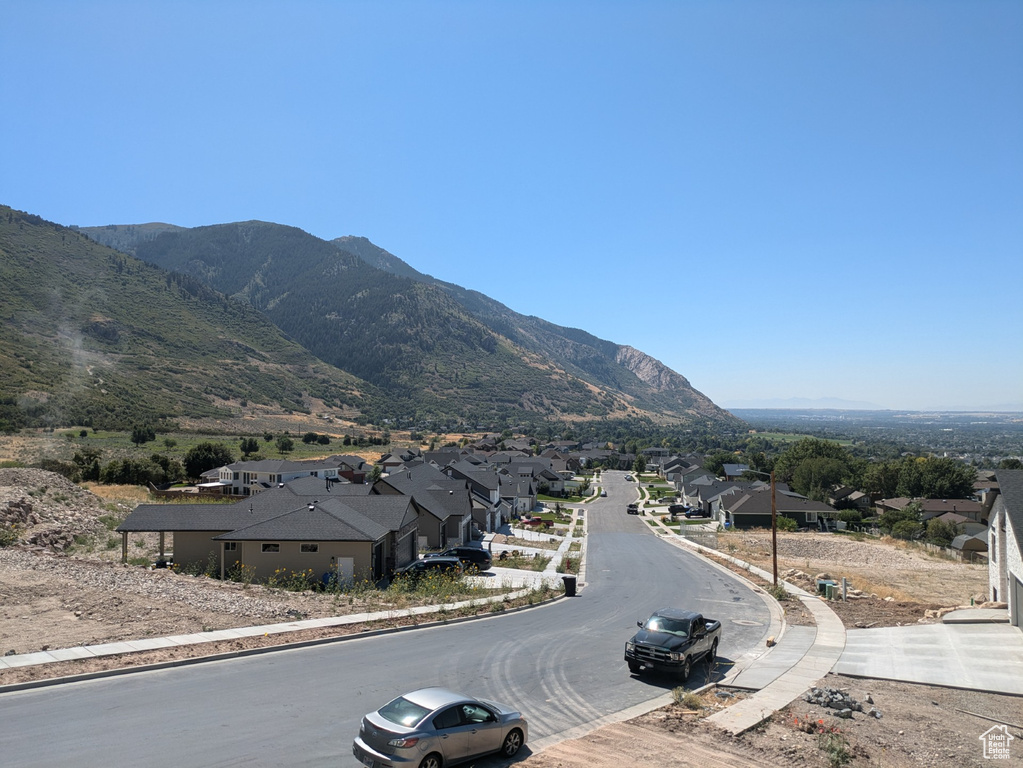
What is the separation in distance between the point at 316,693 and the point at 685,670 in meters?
9.21

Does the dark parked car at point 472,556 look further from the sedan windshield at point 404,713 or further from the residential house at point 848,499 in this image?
the residential house at point 848,499

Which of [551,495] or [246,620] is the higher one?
[246,620]

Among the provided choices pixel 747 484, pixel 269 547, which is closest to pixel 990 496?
pixel 269 547

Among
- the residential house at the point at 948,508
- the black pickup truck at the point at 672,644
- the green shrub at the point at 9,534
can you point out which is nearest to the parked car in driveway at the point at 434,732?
the black pickup truck at the point at 672,644

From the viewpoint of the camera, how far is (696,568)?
138ft

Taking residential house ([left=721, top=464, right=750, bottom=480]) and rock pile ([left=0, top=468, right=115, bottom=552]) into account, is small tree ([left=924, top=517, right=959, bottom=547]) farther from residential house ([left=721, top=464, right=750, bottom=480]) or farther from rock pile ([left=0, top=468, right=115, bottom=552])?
rock pile ([left=0, top=468, right=115, bottom=552])

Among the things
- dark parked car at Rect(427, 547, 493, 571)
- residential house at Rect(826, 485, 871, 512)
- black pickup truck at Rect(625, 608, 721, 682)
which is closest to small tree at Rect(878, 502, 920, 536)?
residential house at Rect(826, 485, 871, 512)

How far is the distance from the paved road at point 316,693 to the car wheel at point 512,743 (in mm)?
1197

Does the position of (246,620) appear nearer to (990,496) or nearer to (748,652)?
(748,652)

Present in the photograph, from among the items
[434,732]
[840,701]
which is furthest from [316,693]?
[840,701]

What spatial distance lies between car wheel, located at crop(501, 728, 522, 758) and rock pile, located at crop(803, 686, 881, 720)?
7.46m

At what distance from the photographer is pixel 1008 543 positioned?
24.9 metres

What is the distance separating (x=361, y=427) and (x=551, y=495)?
3424 inches

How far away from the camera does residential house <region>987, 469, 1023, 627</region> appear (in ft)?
74.5
